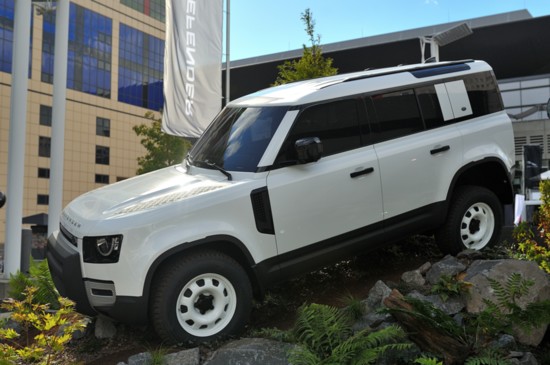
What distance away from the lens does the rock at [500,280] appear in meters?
4.57

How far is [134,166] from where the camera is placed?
172ft

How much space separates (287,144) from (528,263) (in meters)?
2.47

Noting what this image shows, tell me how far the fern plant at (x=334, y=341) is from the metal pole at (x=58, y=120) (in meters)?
7.34

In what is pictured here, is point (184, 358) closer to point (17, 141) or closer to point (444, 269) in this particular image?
point (444, 269)

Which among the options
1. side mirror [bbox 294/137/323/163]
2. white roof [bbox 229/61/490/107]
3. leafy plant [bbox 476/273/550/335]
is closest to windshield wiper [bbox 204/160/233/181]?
side mirror [bbox 294/137/323/163]

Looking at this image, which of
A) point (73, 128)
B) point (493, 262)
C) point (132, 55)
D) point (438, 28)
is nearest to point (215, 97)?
point (493, 262)

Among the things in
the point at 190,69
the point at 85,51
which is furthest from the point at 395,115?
the point at 85,51

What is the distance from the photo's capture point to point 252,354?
383cm

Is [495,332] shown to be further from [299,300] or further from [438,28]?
[438,28]

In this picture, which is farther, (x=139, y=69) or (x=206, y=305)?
(x=139, y=69)

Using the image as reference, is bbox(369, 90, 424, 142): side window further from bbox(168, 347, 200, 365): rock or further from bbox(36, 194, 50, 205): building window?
bbox(36, 194, 50, 205): building window

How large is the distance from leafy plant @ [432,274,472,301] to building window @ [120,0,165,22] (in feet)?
167

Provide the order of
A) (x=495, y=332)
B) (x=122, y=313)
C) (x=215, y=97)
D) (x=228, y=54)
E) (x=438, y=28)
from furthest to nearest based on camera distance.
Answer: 1. (x=438, y=28)
2. (x=228, y=54)
3. (x=215, y=97)
4. (x=122, y=313)
5. (x=495, y=332)

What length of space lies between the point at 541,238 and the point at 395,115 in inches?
92.7
